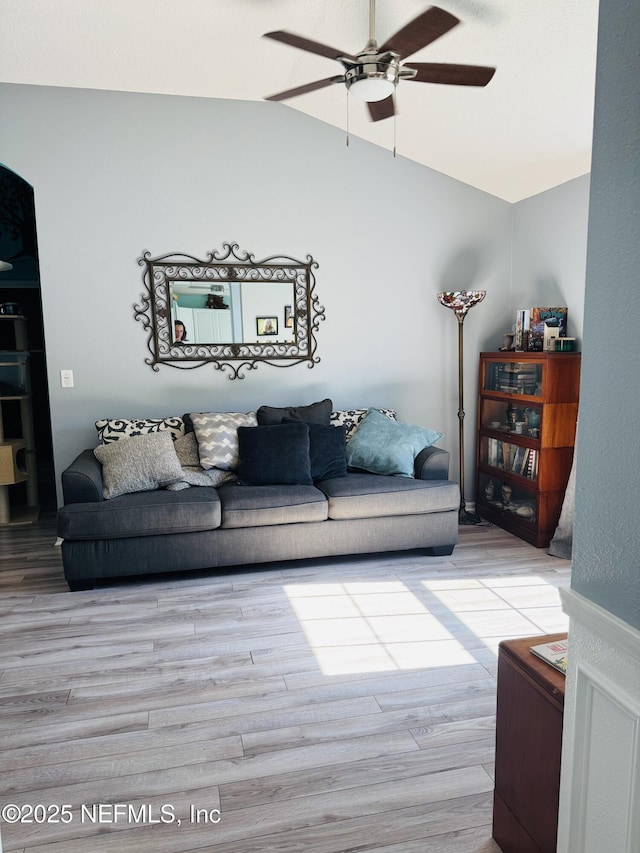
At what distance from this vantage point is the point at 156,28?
129 inches

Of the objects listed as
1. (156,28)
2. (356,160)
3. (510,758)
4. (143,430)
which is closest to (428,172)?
(356,160)

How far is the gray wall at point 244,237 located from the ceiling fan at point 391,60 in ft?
6.45

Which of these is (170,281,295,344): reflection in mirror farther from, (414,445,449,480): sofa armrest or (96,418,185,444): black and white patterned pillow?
(414,445,449,480): sofa armrest

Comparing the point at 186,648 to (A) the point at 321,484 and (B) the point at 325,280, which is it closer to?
(A) the point at 321,484

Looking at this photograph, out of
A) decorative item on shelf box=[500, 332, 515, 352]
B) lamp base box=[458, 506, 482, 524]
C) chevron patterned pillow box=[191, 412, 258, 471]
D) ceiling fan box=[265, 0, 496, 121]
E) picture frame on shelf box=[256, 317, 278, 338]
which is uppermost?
ceiling fan box=[265, 0, 496, 121]

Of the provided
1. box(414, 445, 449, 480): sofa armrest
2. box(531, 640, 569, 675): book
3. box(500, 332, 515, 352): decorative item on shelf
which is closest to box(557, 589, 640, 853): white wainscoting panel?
box(531, 640, 569, 675): book

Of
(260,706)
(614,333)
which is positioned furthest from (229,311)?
(614,333)

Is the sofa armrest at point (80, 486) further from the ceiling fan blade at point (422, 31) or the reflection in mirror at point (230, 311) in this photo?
the ceiling fan blade at point (422, 31)

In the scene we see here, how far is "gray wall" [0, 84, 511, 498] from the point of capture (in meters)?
4.14

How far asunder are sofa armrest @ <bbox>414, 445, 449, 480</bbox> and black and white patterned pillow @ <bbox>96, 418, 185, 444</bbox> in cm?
168

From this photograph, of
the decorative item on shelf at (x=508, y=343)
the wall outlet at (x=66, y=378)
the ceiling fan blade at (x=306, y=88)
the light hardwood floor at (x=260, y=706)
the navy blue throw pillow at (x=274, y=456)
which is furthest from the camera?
the decorative item on shelf at (x=508, y=343)

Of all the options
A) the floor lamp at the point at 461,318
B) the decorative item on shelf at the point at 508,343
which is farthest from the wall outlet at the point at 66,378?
the decorative item on shelf at the point at 508,343

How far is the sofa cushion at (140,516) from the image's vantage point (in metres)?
3.39

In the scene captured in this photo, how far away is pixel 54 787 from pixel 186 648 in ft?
2.97
